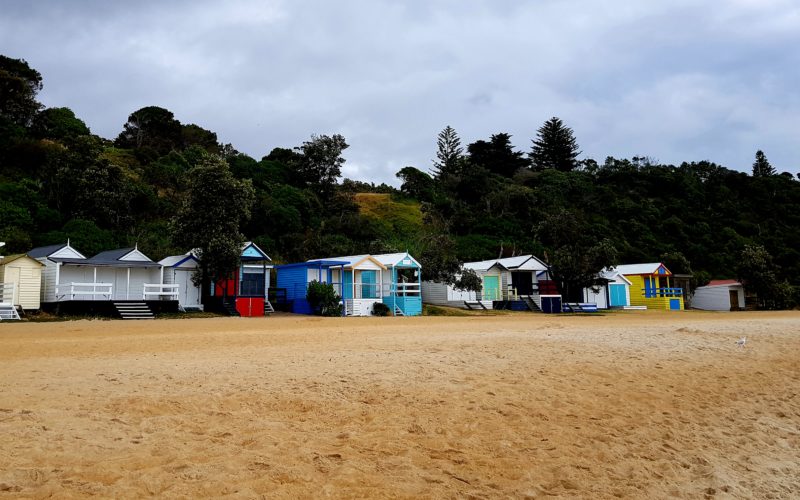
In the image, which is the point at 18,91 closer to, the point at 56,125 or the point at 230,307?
the point at 56,125

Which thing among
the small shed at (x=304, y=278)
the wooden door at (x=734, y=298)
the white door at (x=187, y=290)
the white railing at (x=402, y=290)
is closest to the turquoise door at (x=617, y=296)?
the wooden door at (x=734, y=298)

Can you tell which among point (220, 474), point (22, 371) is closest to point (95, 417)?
point (220, 474)

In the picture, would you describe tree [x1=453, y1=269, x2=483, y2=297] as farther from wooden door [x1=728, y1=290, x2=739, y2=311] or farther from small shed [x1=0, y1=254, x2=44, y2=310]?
small shed [x1=0, y1=254, x2=44, y2=310]

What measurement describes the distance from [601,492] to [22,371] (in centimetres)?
847

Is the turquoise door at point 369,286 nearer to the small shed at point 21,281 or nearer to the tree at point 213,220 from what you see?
the tree at point 213,220

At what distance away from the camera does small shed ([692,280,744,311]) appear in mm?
43094

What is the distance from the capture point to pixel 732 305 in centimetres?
4300

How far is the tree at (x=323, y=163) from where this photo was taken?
58000mm

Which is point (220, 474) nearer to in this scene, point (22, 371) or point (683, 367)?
point (22, 371)

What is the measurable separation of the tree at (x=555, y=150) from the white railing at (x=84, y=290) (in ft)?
228

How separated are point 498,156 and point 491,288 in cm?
4807

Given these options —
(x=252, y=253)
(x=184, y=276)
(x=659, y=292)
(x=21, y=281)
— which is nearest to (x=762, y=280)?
(x=659, y=292)

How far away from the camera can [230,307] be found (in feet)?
96.2

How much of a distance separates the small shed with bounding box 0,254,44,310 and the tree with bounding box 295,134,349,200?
33747 mm
